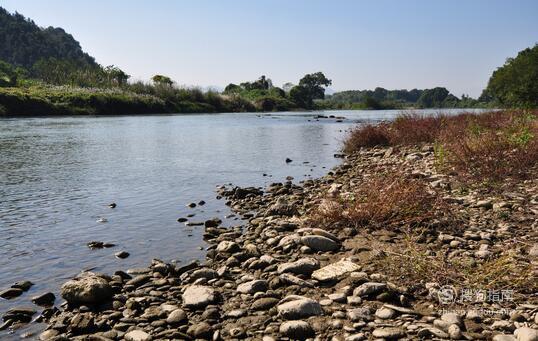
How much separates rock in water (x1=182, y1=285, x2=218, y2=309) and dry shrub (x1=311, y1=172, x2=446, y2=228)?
Result: 373 centimetres

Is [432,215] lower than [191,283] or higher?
higher

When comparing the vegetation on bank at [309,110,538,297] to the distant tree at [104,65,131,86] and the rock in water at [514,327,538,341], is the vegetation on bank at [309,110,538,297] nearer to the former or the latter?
the rock in water at [514,327,538,341]

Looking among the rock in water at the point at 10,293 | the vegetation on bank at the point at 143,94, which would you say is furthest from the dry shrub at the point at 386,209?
the vegetation on bank at the point at 143,94

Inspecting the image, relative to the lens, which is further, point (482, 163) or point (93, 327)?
point (482, 163)

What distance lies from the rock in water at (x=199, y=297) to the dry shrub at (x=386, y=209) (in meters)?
3.73

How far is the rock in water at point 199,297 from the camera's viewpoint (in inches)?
246

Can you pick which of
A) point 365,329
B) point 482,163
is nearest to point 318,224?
point 365,329

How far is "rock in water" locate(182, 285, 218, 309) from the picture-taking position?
6246 millimetres

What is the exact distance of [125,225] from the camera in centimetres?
1177

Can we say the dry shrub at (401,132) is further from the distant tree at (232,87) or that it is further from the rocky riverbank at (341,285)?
the distant tree at (232,87)

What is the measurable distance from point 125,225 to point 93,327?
19.8 feet

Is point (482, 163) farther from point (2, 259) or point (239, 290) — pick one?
point (2, 259)

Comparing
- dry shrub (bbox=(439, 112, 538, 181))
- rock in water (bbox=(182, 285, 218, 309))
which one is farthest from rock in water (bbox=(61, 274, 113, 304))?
dry shrub (bbox=(439, 112, 538, 181))

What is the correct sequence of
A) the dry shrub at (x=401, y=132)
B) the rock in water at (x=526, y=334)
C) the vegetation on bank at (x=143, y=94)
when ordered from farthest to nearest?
the vegetation on bank at (x=143, y=94)
the dry shrub at (x=401, y=132)
the rock in water at (x=526, y=334)
